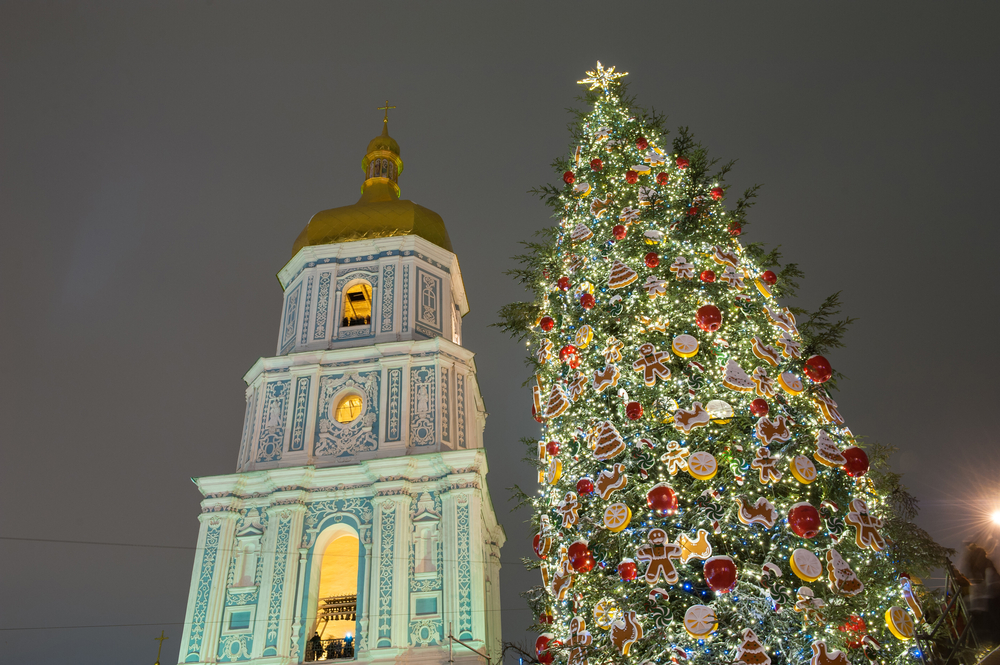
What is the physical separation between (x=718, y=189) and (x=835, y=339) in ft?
7.43

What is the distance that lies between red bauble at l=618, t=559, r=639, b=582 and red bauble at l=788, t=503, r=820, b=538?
1362 mm

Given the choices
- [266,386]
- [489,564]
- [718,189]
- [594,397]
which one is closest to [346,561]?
[489,564]

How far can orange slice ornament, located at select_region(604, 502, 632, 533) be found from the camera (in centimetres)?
659

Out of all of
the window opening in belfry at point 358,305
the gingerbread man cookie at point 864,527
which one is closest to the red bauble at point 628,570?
the gingerbread man cookie at point 864,527

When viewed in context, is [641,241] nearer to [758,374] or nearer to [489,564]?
[758,374]

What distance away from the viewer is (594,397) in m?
7.72

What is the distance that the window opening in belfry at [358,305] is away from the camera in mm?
20031

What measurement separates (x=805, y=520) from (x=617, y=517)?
5.14 ft

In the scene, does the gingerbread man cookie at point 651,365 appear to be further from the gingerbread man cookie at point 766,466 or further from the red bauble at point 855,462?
the red bauble at point 855,462

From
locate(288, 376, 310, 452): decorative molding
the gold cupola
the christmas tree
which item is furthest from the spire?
the christmas tree

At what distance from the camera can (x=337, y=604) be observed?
15273 millimetres

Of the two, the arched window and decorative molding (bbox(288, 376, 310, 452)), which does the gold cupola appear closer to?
decorative molding (bbox(288, 376, 310, 452))

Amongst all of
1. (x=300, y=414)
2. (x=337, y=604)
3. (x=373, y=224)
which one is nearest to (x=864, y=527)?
(x=337, y=604)

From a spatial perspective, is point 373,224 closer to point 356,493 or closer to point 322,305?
point 322,305
